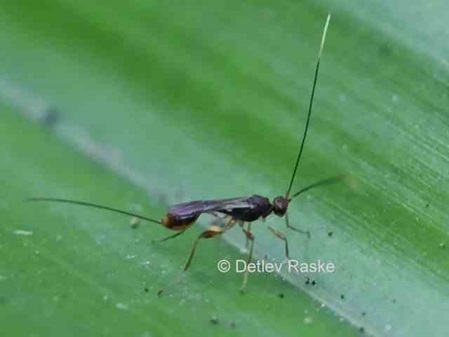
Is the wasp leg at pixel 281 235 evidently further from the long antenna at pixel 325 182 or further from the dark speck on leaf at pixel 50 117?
the dark speck on leaf at pixel 50 117

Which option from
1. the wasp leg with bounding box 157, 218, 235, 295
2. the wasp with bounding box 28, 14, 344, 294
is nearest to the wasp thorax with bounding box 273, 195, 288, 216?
the wasp with bounding box 28, 14, 344, 294

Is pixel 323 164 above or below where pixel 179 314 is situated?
above

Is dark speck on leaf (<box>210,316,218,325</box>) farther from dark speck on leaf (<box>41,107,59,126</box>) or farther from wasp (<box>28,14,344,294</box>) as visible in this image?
dark speck on leaf (<box>41,107,59,126</box>)

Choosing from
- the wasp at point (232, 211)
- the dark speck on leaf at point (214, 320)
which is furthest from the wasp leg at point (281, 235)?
the dark speck on leaf at point (214, 320)

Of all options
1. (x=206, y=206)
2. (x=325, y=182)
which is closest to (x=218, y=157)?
(x=206, y=206)

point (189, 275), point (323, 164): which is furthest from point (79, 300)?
point (323, 164)

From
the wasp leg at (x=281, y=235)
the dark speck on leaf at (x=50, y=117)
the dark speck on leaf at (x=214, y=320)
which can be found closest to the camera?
the dark speck on leaf at (x=214, y=320)

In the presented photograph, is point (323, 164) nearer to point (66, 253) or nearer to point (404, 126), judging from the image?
point (404, 126)
